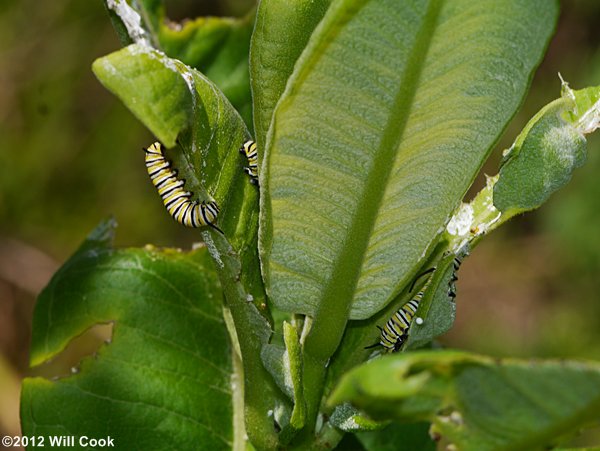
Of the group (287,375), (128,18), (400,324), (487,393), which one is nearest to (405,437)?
(400,324)

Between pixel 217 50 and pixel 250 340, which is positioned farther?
pixel 217 50

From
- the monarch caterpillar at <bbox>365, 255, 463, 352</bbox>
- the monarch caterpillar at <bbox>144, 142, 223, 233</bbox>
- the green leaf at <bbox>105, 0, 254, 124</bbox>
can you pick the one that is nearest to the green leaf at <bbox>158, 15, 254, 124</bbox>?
the green leaf at <bbox>105, 0, 254, 124</bbox>

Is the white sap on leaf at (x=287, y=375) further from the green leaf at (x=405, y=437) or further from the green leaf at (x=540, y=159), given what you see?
the green leaf at (x=405, y=437)

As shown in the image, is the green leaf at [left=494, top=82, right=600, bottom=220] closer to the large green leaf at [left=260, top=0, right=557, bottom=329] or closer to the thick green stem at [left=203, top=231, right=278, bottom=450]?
the large green leaf at [left=260, top=0, right=557, bottom=329]

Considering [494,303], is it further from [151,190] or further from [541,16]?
[541,16]

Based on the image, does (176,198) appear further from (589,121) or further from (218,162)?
A: (589,121)

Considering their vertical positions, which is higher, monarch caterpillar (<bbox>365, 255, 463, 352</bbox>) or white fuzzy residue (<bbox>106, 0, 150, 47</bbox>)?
white fuzzy residue (<bbox>106, 0, 150, 47</bbox>)
